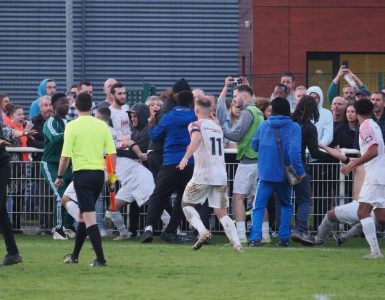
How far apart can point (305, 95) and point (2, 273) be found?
6413mm

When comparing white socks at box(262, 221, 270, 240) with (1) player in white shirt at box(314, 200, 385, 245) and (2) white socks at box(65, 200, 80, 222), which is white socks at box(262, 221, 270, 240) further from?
(2) white socks at box(65, 200, 80, 222)

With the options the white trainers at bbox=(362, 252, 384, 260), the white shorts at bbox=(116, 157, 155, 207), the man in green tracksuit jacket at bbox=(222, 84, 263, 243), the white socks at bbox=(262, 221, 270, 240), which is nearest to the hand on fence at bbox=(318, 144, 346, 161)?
the man in green tracksuit jacket at bbox=(222, 84, 263, 243)

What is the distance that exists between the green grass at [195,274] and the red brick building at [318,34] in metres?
12.7

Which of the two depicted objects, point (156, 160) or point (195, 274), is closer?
Result: point (195, 274)

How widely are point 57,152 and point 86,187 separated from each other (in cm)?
490

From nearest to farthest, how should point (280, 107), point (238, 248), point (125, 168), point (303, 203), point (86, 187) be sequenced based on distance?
point (86, 187), point (238, 248), point (280, 107), point (303, 203), point (125, 168)

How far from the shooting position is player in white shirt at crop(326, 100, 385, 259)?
51.3 ft

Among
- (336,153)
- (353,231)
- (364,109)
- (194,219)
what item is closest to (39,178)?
(194,219)

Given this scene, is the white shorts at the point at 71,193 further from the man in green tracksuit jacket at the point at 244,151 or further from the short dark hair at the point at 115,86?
the man in green tracksuit jacket at the point at 244,151

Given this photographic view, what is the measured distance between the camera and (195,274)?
1382cm

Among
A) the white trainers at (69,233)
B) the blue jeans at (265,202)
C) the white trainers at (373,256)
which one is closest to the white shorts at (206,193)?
the blue jeans at (265,202)

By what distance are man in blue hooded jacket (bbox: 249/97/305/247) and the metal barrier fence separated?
6.32ft

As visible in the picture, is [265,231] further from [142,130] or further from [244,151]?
[142,130]

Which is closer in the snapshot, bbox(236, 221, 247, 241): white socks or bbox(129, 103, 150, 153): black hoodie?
bbox(236, 221, 247, 241): white socks
